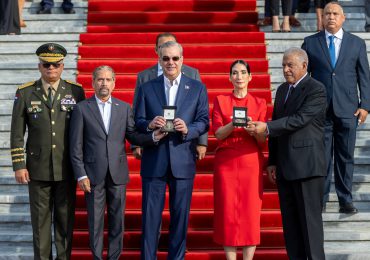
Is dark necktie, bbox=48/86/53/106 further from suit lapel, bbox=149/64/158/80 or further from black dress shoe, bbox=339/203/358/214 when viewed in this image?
black dress shoe, bbox=339/203/358/214

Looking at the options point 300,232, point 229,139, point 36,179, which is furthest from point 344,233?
point 36,179

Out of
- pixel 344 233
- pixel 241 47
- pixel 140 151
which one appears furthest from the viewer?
pixel 241 47

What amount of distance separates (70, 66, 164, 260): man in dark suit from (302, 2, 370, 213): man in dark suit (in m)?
1.75

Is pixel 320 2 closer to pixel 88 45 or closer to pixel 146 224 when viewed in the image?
pixel 88 45

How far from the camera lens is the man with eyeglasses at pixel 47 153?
681cm

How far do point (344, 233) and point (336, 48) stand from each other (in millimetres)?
1581

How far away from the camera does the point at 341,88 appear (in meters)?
7.50

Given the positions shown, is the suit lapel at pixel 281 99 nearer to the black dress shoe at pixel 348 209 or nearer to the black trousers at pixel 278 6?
the black dress shoe at pixel 348 209

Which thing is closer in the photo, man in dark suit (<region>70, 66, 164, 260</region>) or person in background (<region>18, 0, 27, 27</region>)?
man in dark suit (<region>70, 66, 164, 260</region>)

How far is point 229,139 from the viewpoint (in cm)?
684

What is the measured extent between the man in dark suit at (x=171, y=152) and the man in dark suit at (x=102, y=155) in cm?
17

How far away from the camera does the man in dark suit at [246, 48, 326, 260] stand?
6.60 metres

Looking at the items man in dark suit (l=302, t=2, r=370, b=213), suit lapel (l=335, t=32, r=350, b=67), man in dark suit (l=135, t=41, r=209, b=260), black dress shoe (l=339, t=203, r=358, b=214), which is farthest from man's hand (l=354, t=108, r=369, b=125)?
Answer: man in dark suit (l=135, t=41, r=209, b=260)

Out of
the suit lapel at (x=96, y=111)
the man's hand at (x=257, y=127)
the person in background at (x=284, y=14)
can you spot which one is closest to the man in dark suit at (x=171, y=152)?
the suit lapel at (x=96, y=111)
